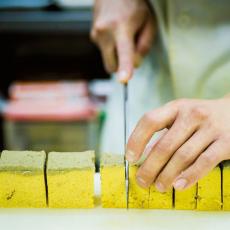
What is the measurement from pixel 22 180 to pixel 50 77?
1353 mm

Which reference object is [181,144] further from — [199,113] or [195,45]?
[195,45]

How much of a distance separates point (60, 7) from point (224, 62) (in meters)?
0.85

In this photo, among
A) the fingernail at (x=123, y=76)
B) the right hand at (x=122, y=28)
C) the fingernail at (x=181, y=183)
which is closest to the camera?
the fingernail at (x=181, y=183)

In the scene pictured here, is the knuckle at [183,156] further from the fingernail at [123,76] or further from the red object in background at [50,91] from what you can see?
the red object in background at [50,91]

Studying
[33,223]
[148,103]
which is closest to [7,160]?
[33,223]

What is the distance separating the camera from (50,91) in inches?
87.0

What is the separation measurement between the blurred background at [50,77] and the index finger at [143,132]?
115cm

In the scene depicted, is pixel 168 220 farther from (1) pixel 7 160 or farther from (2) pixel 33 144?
(2) pixel 33 144

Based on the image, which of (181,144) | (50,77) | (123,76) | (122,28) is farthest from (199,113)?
(50,77)

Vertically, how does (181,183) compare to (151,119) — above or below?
below

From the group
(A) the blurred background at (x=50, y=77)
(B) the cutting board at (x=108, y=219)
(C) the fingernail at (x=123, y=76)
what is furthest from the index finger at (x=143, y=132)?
(A) the blurred background at (x=50, y=77)

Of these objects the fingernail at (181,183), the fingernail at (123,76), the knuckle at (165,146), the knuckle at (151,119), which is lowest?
the fingernail at (181,183)

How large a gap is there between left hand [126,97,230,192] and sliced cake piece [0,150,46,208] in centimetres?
17

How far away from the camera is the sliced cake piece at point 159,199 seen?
1.03 metres
